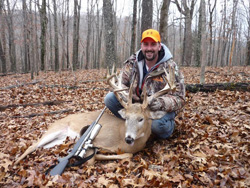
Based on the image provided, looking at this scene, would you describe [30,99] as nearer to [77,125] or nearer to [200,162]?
[77,125]

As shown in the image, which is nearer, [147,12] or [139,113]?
[139,113]

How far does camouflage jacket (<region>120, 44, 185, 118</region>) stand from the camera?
395cm

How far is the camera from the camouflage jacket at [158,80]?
3951 mm

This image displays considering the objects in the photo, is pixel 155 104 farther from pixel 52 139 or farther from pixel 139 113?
pixel 52 139

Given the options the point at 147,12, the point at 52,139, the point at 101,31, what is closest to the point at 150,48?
the point at 52,139

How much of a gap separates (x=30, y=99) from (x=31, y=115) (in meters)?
1.93

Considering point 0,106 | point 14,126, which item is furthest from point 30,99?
point 14,126

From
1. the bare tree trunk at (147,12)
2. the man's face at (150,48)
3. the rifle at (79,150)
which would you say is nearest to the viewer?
the rifle at (79,150)

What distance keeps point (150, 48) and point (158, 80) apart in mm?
697

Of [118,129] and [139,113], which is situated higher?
[139,113]

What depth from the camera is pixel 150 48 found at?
4.20 m

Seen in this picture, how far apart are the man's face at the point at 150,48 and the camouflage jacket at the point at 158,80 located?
7.2 inches

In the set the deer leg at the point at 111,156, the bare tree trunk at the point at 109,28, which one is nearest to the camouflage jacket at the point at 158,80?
the deer leg at the point at 111,156

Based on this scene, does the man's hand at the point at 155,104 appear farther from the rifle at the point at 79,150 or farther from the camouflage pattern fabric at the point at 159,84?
the rifle at the point at 79,150
